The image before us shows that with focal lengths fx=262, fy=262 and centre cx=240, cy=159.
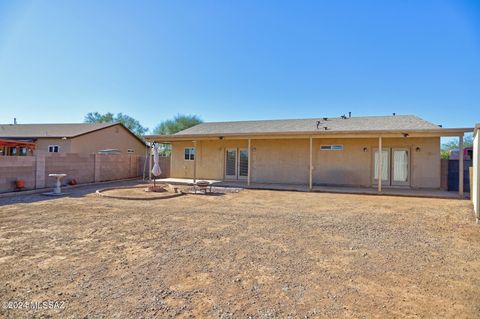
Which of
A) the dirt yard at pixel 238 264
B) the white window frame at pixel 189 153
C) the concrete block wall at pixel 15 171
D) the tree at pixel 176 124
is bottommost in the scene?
the dirt yard at pixel 238 264

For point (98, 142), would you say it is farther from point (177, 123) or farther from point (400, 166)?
point (400, 166)

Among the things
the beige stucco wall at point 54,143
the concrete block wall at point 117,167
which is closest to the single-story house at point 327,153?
the concrete block wall at point 117,167

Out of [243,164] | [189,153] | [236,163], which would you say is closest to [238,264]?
[243,164]

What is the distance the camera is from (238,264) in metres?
3.58

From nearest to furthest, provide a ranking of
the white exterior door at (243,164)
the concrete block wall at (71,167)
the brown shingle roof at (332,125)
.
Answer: the concrete block wall at (71,167), the brown shingle roof at (332,125), the white exterior door at (243,164)

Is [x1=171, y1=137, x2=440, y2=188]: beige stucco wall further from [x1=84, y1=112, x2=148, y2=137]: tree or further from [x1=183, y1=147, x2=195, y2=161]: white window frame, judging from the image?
[x1=84, y1=112, x2=148, y2=137]: tree

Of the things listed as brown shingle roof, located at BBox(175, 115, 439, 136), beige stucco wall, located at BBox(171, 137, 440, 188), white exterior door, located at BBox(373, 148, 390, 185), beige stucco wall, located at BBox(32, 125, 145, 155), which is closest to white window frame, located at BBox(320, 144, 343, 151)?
beige stucco wall, located at BBox(171, 137, 440, 188)

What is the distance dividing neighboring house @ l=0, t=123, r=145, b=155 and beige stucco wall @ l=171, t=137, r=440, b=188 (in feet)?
28.4

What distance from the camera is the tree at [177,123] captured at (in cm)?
3512

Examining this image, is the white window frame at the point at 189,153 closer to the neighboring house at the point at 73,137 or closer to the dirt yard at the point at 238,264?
the neighboring house at the point at 73,137

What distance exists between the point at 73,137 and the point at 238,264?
19594 mm

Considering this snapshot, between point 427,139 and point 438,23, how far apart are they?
490cm

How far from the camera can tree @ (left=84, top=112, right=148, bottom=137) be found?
41625 mm

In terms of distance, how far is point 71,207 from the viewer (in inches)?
297
